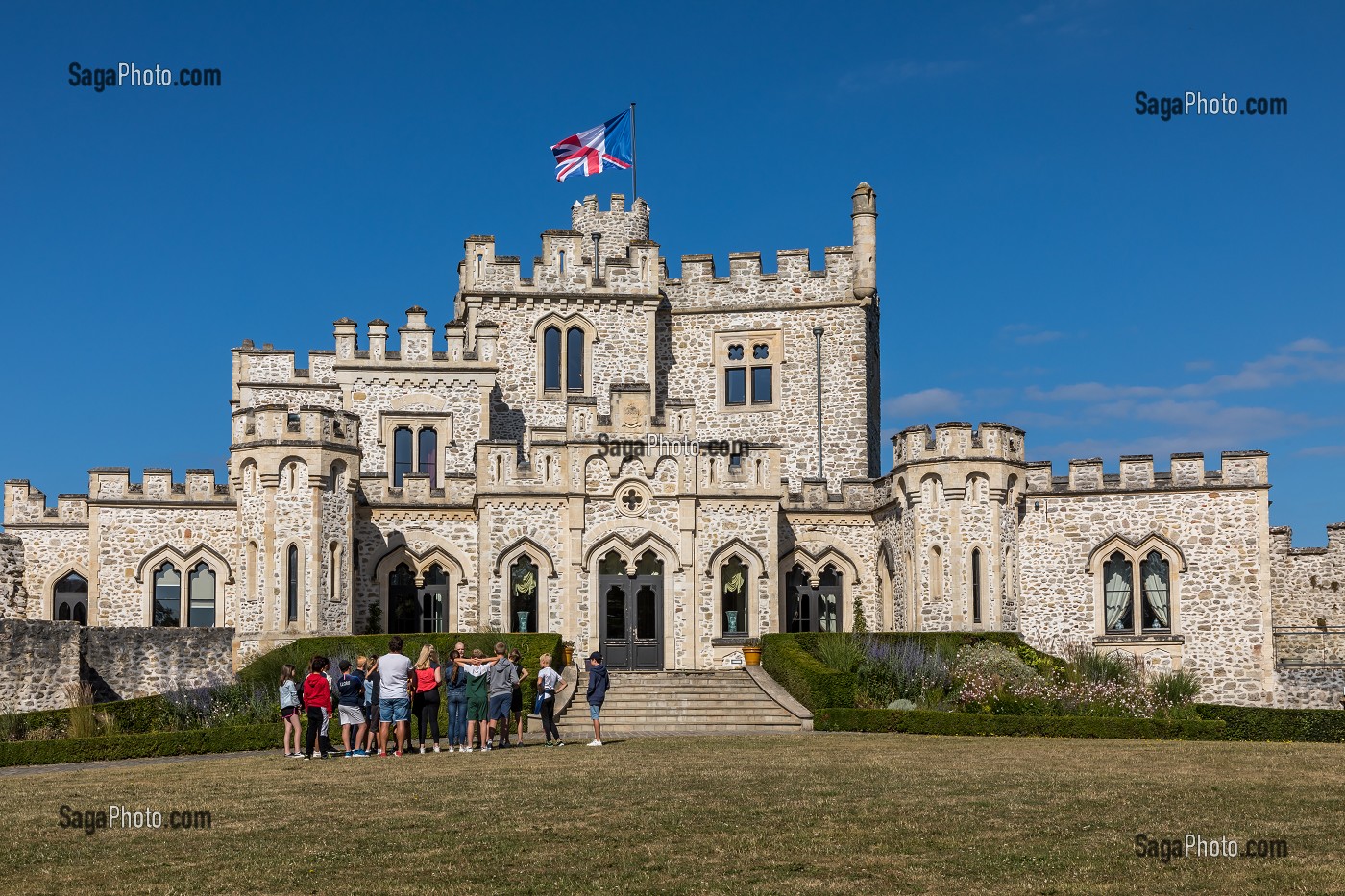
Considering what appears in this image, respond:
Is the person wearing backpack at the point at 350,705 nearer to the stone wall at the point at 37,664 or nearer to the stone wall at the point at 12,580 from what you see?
the stone wall at the point at 37,664

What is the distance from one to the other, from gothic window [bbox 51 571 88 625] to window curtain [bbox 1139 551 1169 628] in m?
30.0

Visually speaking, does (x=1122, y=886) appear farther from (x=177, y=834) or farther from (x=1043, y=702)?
(x=1043, y=702)

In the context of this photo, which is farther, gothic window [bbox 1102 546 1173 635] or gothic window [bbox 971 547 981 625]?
gothic window [bbox 1102 546 1173 635]

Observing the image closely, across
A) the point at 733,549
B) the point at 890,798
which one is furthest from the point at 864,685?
the point at 890,798

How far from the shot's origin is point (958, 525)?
40.5 metres

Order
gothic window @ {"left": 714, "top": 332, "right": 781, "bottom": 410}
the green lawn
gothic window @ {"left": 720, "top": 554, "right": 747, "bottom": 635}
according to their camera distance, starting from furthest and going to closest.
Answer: gothic window @ {"left": 714, "top": 332, "right": 781, "bottom": 410} < gothic window @ {"left": 720, "top": 554, "right": 747, "bottom": 635} < the green lawn

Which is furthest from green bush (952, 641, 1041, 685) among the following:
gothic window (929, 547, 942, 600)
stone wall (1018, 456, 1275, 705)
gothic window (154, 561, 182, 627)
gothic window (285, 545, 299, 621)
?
gothic window (154, 561, 182, 627)

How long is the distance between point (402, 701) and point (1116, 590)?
921 inches

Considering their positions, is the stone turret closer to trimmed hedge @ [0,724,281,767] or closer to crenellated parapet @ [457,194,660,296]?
crenellated parapet @ [457,194,660,296]

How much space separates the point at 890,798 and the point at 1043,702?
1401 centimetres

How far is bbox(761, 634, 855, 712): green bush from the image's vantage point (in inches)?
1294

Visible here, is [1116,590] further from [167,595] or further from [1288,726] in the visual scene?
[167,595]
